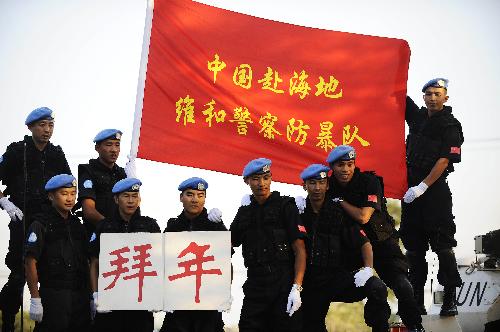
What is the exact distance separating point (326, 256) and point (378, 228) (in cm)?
80

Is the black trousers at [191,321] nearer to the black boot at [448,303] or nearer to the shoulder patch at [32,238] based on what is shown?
the shoulder patch at [32,238]

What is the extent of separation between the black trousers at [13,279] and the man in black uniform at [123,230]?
1.26 m

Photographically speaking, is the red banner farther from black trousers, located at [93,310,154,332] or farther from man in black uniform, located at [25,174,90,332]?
black trousers, located at [93,310,154,332]

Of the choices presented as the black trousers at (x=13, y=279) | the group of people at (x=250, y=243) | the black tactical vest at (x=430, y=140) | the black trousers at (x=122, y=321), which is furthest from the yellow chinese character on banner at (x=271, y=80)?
the black trousers at (x=122, y=321)

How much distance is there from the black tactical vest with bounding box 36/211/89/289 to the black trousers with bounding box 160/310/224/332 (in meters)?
1.19

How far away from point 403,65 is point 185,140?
3393 millimetres

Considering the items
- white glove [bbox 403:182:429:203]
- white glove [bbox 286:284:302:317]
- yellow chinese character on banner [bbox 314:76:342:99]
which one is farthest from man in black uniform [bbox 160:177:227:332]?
yellow chinese character on banner [bbox 314:76:342:99]

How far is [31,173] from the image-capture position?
11867mm

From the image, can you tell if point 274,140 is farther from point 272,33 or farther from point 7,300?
point 7,300

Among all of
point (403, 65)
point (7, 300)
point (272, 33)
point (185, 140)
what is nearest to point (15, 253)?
point (7, 300)

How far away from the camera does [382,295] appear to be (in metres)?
10.4

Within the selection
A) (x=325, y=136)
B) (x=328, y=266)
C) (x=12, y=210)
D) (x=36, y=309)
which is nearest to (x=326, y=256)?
(x=328, y=266)

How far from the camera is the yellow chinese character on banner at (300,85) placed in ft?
44.6

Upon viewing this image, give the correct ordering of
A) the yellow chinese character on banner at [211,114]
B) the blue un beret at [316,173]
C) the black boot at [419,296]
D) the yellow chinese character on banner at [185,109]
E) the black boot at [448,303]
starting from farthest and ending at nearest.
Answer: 1. the yellow chinese character on banner at [211,114]
2. the yellow chinese character on banner at [185,109]
3. the black boot at [419,296]
4. the black boot at [448,303]
5. the blue un beret at [316,173]
